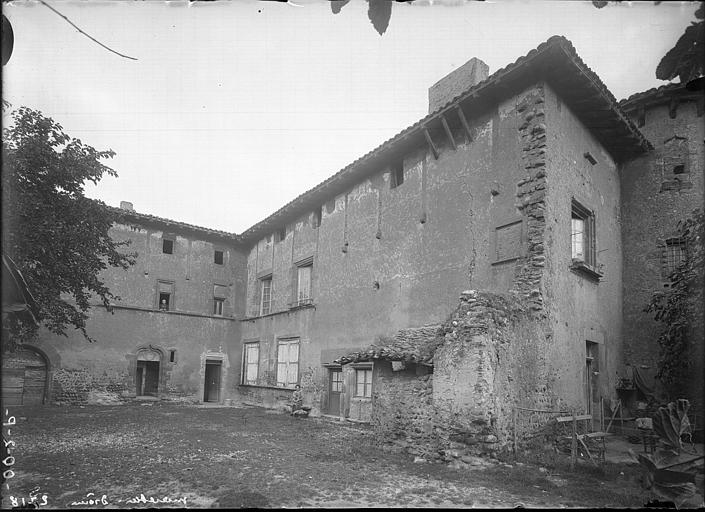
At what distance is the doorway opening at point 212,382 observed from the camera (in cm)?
2114

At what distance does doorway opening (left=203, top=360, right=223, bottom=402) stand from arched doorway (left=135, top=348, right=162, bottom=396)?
1983 mm

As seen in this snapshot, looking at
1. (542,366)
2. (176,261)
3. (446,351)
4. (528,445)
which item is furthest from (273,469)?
(176,261)

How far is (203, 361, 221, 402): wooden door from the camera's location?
69.3 feet

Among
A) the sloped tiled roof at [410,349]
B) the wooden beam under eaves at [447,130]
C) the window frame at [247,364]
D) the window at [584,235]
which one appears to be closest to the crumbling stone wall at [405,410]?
the sloped tiled roof at [410,349]

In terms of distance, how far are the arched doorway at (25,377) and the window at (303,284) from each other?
362 inches

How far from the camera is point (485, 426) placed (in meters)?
8.11

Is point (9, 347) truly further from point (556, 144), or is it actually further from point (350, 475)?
point (556, 144)

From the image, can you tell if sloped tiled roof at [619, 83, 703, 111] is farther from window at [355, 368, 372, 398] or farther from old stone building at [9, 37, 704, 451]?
window at [355, 368, 372, 398]

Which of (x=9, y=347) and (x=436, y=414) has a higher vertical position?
(x=9, y=347)

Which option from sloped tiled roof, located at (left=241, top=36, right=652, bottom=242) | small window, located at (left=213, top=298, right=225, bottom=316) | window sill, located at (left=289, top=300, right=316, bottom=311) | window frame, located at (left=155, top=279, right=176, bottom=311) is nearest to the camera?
sloped tiled roof, located at (left=241, top=36, right=652, bottom=242)

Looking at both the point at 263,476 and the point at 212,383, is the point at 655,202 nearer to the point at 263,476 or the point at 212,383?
the point at 263,476

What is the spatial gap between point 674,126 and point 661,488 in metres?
10.3

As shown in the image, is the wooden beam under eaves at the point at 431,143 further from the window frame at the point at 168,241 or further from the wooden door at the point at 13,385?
the wooden door at the point at 13,385

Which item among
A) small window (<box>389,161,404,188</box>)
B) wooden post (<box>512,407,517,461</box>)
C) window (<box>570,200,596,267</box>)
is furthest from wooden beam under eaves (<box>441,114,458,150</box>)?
wooden post (<box>512,407,517,461</box>)
